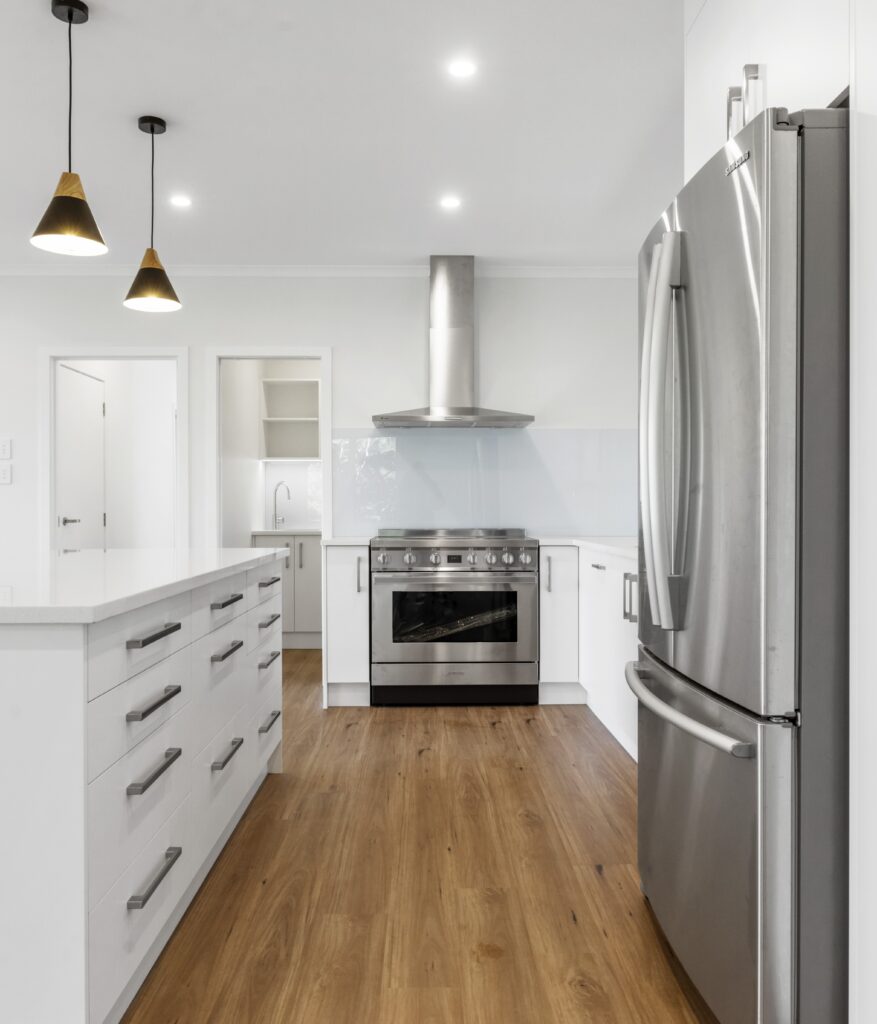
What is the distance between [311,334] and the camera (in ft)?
14.6

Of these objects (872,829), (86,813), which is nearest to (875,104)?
(872,829)

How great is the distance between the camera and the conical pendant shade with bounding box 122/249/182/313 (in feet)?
8.70

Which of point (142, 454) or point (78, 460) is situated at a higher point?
point (142, 454)

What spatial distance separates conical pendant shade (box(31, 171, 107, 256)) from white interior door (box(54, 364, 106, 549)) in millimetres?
2705

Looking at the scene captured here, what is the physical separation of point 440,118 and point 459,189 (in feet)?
2.10

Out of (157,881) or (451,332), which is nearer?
(157,881)

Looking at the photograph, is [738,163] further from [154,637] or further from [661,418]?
[154,637]

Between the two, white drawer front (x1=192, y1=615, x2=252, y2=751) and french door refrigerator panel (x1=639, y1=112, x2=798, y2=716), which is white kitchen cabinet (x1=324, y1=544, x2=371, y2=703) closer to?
white drawer front (x1=192, y1=615, x2=252, y2=751)

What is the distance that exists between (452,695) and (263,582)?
1.70 meters

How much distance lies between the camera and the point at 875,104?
42.4 inches

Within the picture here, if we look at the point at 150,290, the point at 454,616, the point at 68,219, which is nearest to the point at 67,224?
the point at 68,219

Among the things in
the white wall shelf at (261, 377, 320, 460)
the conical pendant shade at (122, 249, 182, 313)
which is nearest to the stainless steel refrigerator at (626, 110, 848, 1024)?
the conical pendant shade at (122, 249, 182, 313)

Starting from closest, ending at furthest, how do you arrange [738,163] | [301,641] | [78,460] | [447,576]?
[738,163], [447,576], [78,460], [301,641]

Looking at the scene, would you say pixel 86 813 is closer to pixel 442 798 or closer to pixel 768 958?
pixel 768 958
